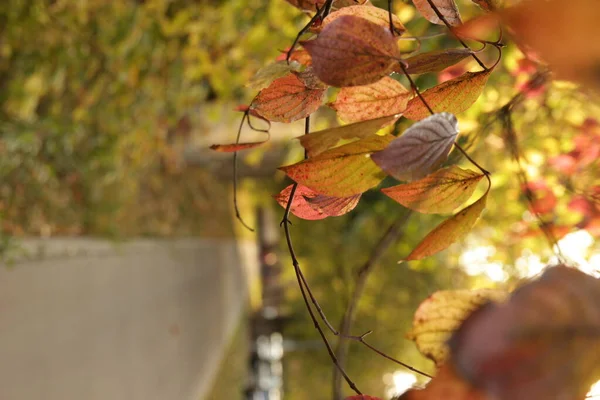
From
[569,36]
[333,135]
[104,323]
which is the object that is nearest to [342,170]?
[333,135]

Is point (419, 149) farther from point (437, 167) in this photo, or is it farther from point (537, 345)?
point (537, 345)

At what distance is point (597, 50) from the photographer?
179mm

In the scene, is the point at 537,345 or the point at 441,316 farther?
the point at 441,316

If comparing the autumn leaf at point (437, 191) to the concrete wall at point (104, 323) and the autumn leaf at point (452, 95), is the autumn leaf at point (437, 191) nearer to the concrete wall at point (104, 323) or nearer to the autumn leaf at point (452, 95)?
the autumn leaf at point (452, 95)

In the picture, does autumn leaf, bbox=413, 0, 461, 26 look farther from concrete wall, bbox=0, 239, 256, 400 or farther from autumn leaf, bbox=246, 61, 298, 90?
concrete wall, bbox=0, 239, 256, 400

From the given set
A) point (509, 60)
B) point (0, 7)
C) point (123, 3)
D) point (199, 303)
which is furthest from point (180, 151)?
point (509, 60)

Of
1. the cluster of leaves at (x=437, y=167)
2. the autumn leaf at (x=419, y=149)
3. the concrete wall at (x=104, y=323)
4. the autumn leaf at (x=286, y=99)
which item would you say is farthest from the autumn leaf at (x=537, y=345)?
the concrete wall at (x=104, y=323)

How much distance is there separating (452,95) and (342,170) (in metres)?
0.09

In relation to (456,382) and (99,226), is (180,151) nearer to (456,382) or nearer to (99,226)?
(99,226)

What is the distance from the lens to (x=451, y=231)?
1.12ft

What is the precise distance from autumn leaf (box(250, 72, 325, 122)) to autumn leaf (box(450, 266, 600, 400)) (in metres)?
0.22

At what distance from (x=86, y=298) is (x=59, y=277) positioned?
0.56 feet

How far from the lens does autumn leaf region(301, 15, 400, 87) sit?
10.6 inches

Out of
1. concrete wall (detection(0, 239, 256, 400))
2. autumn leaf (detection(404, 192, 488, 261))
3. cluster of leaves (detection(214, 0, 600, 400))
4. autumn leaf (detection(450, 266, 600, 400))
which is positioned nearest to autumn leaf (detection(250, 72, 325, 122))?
cluster of leaves (detection(214, 0, 600, 400))
